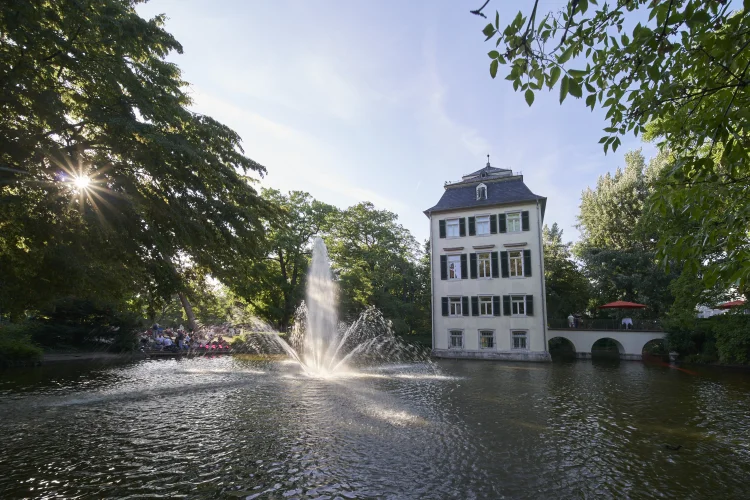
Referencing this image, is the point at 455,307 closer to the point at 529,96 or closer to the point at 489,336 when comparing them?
the point at 489,336

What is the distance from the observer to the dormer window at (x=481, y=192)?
3101cm

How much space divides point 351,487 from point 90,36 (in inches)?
331

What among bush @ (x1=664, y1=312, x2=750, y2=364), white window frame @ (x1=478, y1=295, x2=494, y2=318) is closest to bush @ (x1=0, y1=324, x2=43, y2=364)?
white window frame @ (x1=478, y1=295, x2=494, y2=318)

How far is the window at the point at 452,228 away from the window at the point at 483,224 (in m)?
1.47

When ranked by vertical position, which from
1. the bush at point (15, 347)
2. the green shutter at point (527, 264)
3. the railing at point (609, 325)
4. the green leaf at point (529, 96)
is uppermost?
the green shutter at point (527, 264)

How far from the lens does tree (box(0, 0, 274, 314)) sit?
23.4ft

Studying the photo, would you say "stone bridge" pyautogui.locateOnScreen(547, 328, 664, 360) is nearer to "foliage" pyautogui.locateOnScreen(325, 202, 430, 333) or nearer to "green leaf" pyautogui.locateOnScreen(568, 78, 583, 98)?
"foliage" pyautogui.locateOnScreen(325, 202, 430, 333)

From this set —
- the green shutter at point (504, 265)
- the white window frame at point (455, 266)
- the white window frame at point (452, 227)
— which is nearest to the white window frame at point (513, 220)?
the green shutter at point (504, 265)

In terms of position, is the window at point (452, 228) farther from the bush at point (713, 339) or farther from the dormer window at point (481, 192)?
the bush at point (713, 339)

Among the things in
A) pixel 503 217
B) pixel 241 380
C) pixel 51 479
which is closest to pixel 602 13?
pixel 51 479

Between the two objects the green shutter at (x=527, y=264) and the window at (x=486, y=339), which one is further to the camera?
the window at (x=486, y=339)

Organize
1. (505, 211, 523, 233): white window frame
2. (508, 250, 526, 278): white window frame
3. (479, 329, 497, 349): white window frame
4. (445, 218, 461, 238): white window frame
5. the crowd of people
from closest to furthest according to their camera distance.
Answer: the crowd of people → (508, 250, 526, 278): white window frame → (479, 329, 497, 349): white window frame → (505, 211, 523, 233): white window frame → (445, 218, 461, 238): white window frame

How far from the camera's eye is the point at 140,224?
812 centimetres

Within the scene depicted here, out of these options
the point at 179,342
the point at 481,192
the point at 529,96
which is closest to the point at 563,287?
the point at 481,192
